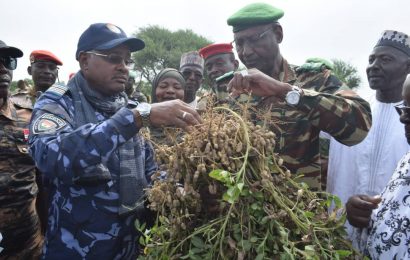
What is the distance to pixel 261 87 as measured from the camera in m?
2.03

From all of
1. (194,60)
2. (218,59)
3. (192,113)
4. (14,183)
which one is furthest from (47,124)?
(194,60)

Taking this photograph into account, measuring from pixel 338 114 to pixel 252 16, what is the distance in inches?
30.3

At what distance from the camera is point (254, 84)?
6.66 feet

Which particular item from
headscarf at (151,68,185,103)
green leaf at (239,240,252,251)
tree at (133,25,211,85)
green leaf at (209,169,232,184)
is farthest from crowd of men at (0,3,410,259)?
tree at (133,25,211,85)

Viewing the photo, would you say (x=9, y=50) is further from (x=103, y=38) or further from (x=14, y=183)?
(x=103, y=38)

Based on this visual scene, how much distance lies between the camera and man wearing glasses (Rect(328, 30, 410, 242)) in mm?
2971

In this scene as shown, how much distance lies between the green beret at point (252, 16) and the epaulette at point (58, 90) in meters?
1.01

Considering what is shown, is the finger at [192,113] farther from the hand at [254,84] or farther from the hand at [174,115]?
the hand at [254,84]

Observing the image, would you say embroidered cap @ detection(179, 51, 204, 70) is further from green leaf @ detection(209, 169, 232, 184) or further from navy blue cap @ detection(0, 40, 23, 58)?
green leaf @ detection(209, 169, 232, 184)

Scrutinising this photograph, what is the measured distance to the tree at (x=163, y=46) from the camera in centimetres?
3206

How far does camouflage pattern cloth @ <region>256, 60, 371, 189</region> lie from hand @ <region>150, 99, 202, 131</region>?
0.58m

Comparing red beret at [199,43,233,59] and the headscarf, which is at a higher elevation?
red beret at [199,43,233,59]

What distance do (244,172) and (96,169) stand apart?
0.94m

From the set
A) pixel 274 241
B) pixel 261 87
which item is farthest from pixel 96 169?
pixel 274 241
